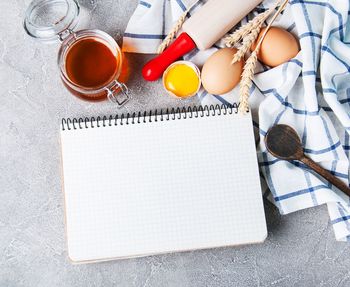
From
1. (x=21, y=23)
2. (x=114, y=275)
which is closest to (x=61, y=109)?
(x=21, y=23)

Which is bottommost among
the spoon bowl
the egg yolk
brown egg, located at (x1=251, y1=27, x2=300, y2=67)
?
the spoon bowl

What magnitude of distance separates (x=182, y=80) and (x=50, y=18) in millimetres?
229

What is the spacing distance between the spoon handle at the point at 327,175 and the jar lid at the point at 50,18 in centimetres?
40

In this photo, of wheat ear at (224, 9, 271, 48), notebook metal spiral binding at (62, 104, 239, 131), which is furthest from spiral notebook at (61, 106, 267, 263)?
wheat ear at (224, 9, 271, 48)

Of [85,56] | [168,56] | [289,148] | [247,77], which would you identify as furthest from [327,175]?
[85,56]

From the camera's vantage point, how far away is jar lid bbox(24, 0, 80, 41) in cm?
88

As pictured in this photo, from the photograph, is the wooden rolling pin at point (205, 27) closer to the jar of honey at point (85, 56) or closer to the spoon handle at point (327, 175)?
the jar of honey at point (85, 56)

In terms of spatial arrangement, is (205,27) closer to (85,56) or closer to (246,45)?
(246,45)

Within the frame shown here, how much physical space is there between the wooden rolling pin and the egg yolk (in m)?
0.01

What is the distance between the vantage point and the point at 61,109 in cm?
91

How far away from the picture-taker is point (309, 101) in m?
0.84

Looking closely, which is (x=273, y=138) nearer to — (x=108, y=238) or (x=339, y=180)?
(x=339, y=180)

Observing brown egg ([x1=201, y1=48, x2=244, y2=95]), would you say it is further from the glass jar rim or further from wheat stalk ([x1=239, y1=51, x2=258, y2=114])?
the glass jar rim

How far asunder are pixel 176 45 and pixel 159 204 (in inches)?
9.3
